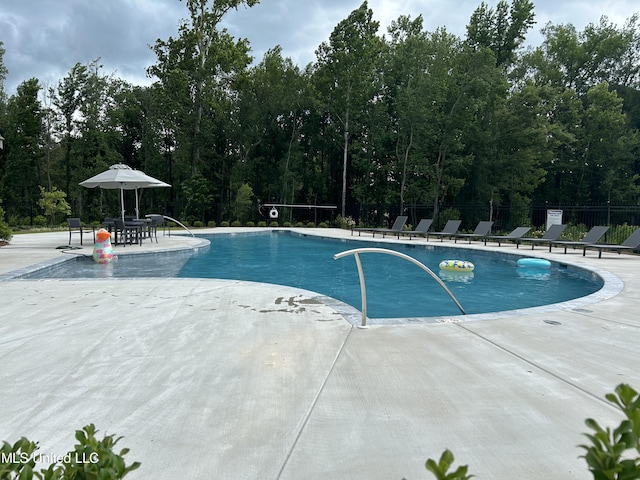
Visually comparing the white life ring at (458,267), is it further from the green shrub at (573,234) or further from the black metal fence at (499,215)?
the black metal fence at (499,215)

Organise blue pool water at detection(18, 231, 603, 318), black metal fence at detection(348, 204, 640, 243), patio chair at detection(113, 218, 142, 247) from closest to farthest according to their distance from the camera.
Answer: blue pool water at detection(18, 231, 603, 318) → patio chair at detection(113, 218, 142, 247) → black metal fence at detection(348, 204, 640, 243)

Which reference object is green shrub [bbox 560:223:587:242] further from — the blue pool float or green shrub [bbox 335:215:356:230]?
green shrub [bbox 335:215:356:230]

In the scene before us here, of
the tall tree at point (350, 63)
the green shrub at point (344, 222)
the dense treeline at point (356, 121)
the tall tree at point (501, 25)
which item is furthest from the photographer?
the green shrub at point (344, 222)

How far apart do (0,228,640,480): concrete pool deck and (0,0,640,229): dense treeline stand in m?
18.5

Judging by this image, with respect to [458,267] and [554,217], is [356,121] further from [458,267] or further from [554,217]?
[458,267]

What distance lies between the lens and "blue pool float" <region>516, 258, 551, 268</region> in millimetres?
9578

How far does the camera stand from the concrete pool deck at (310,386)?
6.33 ft

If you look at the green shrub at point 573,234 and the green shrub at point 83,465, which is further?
the green shrub at point 573,234

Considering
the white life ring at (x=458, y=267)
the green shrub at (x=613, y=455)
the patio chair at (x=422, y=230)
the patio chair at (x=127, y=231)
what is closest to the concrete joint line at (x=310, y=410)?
the green shrub at (x=613, y=455)

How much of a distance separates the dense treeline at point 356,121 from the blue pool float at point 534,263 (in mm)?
11956

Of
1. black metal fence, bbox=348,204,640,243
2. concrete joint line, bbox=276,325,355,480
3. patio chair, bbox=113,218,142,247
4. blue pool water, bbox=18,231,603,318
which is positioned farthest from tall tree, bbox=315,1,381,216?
concrete joint line, bbox=276,325,355,480

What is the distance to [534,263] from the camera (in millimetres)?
9656

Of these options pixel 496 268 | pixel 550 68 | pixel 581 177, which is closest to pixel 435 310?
pixel 496 268

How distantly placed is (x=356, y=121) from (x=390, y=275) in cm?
1750
